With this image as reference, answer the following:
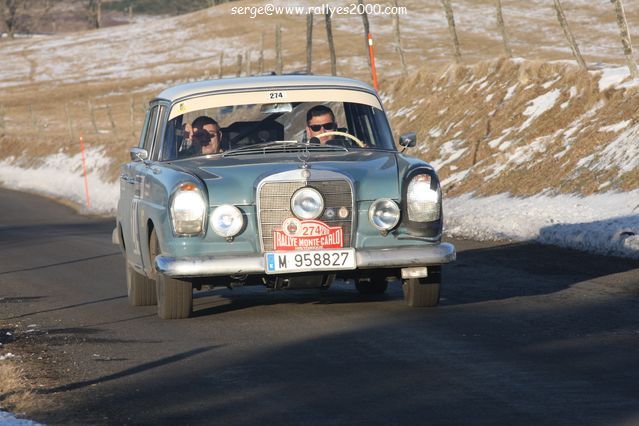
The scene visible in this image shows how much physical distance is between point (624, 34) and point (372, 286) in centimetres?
1165

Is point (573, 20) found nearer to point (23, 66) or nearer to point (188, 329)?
point (23, 66)

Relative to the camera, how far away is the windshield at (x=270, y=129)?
34.4 feet

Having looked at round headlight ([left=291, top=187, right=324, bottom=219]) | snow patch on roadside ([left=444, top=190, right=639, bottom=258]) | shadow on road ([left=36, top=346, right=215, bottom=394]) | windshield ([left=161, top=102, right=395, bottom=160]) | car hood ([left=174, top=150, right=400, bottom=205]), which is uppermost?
windshield ([left=161, top=102, right=395, bottom=160])

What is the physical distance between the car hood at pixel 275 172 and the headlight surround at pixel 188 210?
9cm

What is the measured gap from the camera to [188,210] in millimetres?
9336

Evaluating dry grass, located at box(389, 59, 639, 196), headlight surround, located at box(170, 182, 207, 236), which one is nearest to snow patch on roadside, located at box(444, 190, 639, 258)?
dry grass, located at box(389, 59, 639, 196)

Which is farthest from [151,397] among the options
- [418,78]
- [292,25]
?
[292,25]

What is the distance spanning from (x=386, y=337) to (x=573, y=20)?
77.2m

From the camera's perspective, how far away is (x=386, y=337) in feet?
28.2

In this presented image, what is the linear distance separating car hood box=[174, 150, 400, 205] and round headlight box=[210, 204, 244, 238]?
53 mm

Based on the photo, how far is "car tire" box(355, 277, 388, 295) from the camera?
11289mm

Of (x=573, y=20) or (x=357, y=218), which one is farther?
(x=573, y=20)

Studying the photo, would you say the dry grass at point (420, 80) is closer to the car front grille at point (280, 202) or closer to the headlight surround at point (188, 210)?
the car front grille at point (280, 202)

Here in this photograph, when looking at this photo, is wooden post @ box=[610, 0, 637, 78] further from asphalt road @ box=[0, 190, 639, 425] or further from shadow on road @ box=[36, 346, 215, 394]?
shadow on road @ box=[36, 346, 215, 394]
